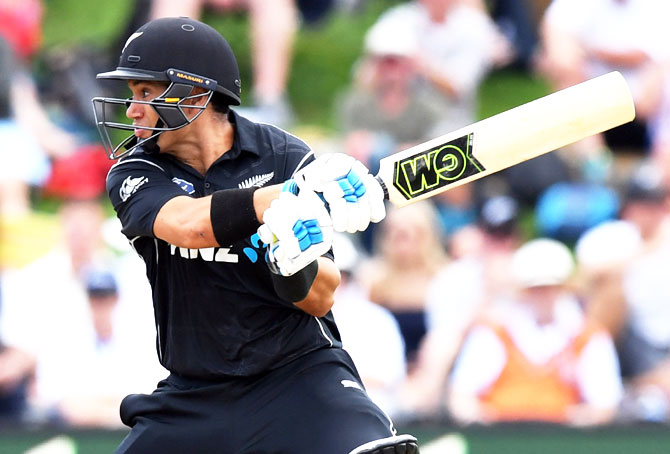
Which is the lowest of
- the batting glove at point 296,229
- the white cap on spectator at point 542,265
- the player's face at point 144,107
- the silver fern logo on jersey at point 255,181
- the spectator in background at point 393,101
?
the batting glove at point 296,229

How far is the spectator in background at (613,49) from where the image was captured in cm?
808

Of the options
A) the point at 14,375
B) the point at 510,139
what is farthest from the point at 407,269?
the point at 510,139

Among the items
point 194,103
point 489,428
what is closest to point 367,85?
point 489,428

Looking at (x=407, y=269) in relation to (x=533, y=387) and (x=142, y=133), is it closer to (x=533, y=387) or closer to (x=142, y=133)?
(x=533, y=387)

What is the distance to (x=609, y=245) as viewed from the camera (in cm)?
741

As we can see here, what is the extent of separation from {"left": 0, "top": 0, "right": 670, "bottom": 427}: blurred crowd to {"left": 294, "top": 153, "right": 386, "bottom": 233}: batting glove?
325 cm

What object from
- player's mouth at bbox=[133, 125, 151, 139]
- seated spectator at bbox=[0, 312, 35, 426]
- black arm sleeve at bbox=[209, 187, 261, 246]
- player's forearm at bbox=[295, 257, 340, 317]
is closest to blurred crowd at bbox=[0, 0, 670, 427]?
seated spectator at bbox=[0, 312, 35, 426]

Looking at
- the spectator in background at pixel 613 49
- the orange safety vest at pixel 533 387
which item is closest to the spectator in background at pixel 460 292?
the orange safety vest at pixel 533 387

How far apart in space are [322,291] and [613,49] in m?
4.89

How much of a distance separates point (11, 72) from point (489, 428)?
400 cm

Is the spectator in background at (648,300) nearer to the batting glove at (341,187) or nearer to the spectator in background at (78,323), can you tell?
the spectator in background at (78,323)

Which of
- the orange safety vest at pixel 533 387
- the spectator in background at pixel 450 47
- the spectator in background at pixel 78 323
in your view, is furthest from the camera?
the spectator in background at pixel 450 47

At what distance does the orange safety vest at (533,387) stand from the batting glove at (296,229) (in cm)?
351

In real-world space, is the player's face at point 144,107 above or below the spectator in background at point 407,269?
below
